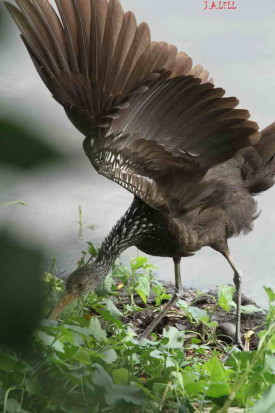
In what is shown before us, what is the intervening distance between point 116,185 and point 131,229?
6.08 ft

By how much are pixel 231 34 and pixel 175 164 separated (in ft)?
11.8

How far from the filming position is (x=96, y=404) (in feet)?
3.66

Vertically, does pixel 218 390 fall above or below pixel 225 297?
below

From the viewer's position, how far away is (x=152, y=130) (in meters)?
3.06

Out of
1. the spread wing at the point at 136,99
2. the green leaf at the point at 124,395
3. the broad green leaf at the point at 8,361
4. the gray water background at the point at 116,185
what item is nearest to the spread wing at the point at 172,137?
the spread wing at the point at 136,99

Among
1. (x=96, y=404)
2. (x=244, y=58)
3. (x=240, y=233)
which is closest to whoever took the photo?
(x=96, y=404)

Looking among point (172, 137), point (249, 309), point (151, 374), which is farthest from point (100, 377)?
point (249, 309)

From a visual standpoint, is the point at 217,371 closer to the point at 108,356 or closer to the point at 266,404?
the point at 266,404

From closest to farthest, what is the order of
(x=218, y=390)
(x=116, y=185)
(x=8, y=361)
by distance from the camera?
(x=8, y=361), (x=116, y=185), (x=218, y=390)

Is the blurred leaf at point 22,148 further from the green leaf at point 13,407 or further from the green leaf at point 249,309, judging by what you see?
the green leaf at point 249,309

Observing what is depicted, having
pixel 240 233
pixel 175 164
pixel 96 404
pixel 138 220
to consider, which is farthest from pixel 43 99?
pixel 240 233

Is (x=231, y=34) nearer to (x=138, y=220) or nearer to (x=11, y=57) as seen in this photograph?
(x=138, y=220)

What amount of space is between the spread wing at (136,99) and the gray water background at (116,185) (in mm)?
191

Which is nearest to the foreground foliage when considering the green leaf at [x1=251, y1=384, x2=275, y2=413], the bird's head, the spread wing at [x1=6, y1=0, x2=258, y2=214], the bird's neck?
the green leaf at [x1=251, y1=384, x2=275, y2=413]
